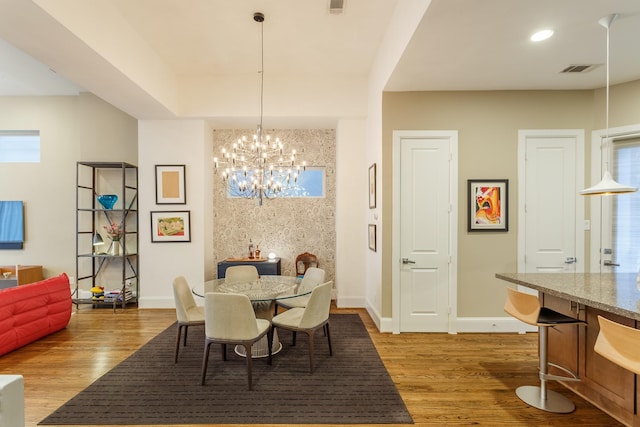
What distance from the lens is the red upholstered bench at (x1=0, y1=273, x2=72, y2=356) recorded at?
126 inches

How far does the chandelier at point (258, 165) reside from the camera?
3270 millimetres

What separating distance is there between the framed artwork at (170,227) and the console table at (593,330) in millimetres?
4363

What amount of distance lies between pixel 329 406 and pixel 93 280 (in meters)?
4.73

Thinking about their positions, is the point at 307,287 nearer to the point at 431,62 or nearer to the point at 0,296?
the point at 431,62

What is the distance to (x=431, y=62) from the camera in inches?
121

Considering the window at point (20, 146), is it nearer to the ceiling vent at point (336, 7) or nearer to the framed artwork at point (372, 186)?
the ceiling vent at point (336, 7)

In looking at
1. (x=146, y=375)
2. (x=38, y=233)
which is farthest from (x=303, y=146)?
(x=38, y=233)

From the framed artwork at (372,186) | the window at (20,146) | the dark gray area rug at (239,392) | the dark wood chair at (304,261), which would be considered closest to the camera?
the dark gray area rug at (239,392)

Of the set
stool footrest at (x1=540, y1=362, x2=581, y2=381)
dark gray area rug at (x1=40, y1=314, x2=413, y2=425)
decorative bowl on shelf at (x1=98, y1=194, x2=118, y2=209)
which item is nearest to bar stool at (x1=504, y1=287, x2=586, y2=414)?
stool footrest at (x1=540, y1=362, x2=581, y2=381)

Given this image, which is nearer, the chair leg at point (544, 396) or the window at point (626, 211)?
the chair leg at point (544, 396)

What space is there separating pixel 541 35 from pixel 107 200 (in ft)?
19.5

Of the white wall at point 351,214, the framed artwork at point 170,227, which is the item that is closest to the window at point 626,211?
the white wall at point 351,214

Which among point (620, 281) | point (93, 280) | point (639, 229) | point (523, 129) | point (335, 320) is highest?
point (523, 129)

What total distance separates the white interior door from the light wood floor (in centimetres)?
105
